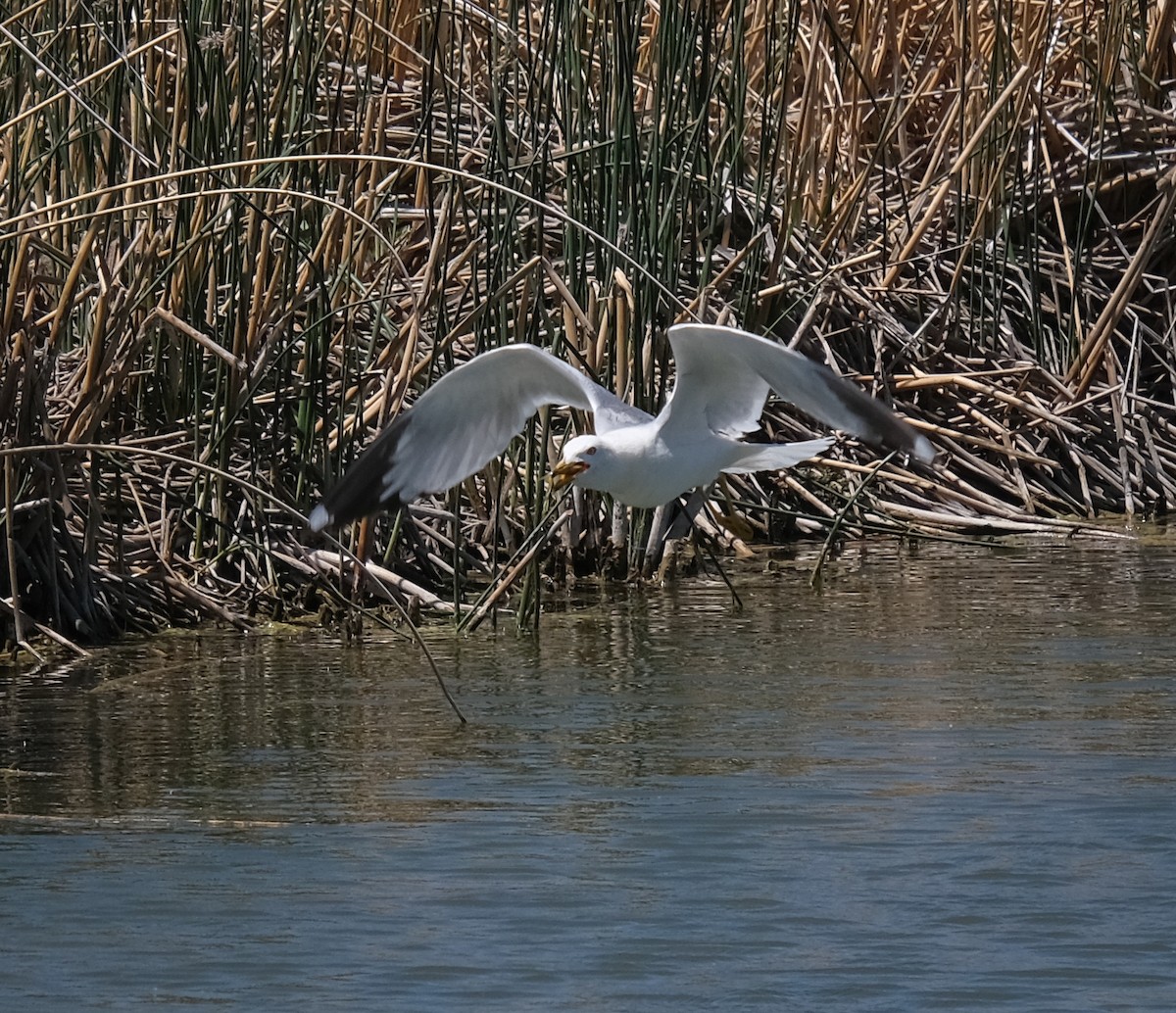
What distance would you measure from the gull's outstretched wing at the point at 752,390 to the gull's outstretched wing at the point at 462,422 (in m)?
0.17

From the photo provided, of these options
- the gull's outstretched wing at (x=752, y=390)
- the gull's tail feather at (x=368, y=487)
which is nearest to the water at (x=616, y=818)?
the gull's tail feather at (x=368, y=487)

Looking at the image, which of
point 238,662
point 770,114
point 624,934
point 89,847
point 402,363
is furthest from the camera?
point 770,114

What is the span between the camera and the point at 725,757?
475 centimetres

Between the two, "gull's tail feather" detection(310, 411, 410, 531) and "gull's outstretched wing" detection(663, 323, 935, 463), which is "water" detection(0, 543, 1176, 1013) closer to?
"gull's tail feather" detection(310, 411, 410, 531)

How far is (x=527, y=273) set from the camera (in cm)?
639

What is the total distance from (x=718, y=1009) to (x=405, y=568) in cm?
356

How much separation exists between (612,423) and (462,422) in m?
0.41

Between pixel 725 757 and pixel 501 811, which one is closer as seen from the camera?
pixel 501 811

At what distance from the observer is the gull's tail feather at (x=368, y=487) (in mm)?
5180

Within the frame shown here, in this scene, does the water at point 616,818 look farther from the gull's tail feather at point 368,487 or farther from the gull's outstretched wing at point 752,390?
the gull's outstretched wing at point 752,390

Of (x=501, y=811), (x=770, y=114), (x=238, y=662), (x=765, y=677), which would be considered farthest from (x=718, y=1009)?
(x=770, y=114)

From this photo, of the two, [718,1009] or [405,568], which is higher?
[405,568]

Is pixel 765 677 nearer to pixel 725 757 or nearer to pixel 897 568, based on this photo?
pixel 725 757

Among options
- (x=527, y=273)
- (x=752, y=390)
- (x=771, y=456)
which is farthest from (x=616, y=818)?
(x=527, y=273)
